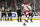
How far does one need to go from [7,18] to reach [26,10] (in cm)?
180

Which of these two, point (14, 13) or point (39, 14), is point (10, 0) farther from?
point (39, 14)

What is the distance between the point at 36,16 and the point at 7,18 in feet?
4.94

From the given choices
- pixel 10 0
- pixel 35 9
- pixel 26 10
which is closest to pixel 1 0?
pixel 10 0

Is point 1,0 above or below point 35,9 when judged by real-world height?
above

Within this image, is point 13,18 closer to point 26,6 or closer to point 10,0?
point 10,0

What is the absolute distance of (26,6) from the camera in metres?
3.28

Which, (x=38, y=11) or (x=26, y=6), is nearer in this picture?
(x=26, y=6)

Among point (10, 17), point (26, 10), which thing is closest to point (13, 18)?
point (10, 17)

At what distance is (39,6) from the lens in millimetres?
6016

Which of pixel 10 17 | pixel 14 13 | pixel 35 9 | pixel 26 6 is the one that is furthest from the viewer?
pixel 35 9

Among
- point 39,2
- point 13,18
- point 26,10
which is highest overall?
point 39,2

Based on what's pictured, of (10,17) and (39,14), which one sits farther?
(39,14)

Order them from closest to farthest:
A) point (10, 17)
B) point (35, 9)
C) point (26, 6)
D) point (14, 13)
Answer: point (26, 6) < point (10, 17) < point (14, 13) < point (35, 9)

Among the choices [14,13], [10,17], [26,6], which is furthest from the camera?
[14,13]
